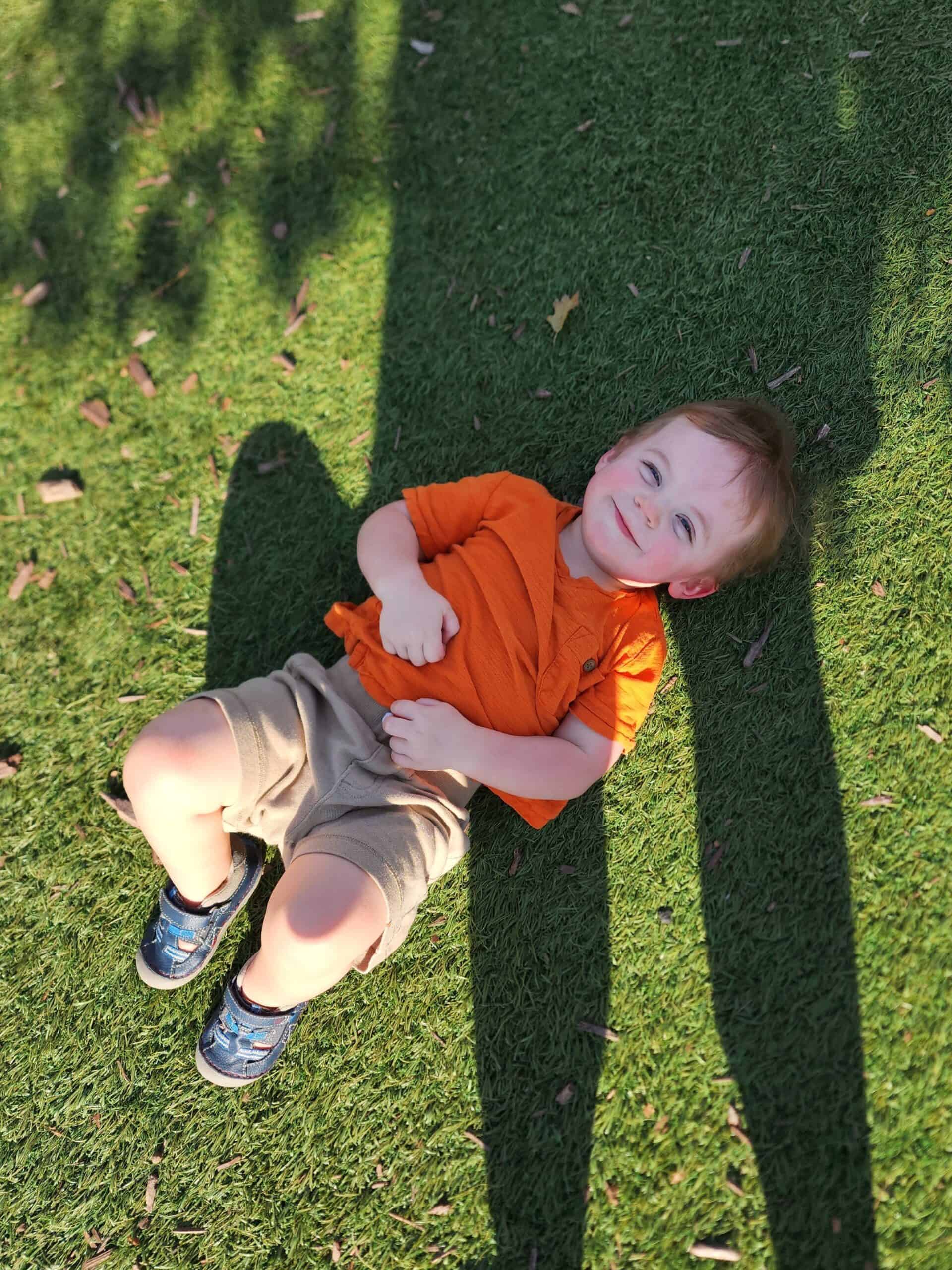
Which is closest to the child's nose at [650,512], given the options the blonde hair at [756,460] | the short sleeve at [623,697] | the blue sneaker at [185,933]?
the blonde hair at [756,460]

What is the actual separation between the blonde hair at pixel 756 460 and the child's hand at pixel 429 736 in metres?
1.14

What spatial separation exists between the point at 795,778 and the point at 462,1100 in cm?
178

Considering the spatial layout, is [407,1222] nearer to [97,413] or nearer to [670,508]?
[670,508]

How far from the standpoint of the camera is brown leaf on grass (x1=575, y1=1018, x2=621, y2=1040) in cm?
314

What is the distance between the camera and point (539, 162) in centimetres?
392

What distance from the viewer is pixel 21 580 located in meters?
3.83

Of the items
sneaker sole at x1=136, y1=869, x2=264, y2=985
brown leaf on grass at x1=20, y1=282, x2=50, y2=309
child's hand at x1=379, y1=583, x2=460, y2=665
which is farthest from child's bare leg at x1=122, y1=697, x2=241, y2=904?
brown leaf on grass at x1=20, y1=282, x2=50, y2=309

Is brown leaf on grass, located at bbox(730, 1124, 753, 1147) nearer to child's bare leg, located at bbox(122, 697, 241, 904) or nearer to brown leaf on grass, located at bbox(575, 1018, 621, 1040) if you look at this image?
brown leaf on grass, located at bbox(575, 1018, 621, 1040)

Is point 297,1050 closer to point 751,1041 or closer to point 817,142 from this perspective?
point 751,1041

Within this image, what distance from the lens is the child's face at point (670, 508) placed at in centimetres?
290

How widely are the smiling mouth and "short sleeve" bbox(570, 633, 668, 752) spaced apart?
402 millimetres

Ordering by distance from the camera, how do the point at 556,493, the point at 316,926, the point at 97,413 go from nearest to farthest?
1. the point at 316,926
2. the point at 556,493
3. the point at 97,413

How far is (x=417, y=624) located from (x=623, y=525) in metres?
0.81

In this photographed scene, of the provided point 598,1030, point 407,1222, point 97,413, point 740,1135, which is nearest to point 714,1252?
point 740,1135
